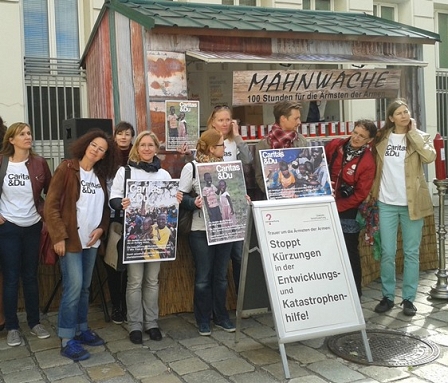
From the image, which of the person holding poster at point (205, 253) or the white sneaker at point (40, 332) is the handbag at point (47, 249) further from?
the person holding poster at point (205, 253)

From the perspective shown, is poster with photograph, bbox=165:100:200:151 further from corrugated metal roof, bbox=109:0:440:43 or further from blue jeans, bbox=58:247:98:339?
blue jeans, bbox=58:247:98:339

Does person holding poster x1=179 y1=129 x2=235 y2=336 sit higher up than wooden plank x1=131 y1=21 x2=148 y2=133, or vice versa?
wooden plank x1=131 y1=21 x2=148 y2=133

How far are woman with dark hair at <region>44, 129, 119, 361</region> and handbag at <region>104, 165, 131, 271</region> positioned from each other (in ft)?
0.53

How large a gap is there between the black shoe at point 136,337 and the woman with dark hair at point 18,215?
81 centimetres

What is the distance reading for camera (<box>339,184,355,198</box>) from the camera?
550cm

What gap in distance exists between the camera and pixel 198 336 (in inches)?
199

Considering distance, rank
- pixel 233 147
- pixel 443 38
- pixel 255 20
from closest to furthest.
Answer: pixel 233 147, pixel 255 20, pixel 443 38

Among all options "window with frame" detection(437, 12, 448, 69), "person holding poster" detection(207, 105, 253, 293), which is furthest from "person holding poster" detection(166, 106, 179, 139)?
"window with frame" detection(437, 12, 448, 69)

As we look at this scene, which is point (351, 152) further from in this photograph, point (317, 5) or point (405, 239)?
point (317, 5)

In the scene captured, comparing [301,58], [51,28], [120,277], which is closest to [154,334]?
[120,277]

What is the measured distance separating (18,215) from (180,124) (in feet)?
6.02

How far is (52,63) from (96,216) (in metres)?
6.19

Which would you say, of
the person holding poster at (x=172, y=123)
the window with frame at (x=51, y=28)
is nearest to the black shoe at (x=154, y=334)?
the person holding poster at (x=172, y=123)

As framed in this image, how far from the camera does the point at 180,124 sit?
5832mm
